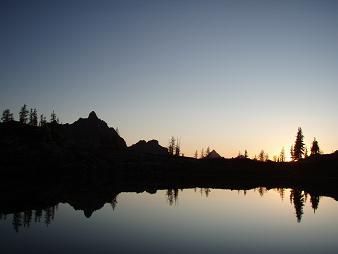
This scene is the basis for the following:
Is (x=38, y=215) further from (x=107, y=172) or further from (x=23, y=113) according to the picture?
(x=23, y=113)

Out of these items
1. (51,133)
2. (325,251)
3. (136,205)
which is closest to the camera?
(325,251)

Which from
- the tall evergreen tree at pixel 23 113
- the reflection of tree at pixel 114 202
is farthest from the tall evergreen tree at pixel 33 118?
the reflection of tree at pixel 114 202

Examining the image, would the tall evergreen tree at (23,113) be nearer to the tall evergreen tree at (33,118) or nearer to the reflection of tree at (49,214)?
A: the tall evergreen tree at (33,118)

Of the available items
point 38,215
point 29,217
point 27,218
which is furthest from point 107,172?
point 27,218

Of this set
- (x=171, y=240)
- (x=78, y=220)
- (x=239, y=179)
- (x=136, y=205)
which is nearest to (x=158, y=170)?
(x=239, y=179)

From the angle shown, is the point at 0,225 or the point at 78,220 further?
the point at 78,220

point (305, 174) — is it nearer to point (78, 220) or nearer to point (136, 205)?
point (136, 205)

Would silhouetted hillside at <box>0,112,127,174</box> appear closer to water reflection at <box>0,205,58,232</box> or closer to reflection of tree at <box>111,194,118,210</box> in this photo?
reflection of tree at <box>111,194,118,210</box>

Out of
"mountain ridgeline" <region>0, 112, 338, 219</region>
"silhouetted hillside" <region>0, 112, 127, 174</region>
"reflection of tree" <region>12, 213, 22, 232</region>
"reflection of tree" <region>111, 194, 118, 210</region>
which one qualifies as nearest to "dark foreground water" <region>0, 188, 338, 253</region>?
"reflection of tree" <region>12, 213, 22, 232</region>

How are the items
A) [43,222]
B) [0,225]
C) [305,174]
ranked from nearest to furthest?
[0,225]
[43,222]
[305,174]

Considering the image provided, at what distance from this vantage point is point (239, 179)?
11725 cm

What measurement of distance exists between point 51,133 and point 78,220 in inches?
3303

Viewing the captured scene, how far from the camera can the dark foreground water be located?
26.0 meters

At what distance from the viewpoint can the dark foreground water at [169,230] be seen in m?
26.0
